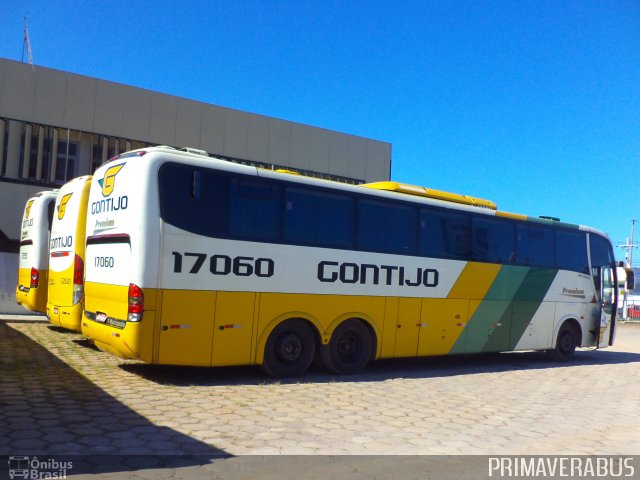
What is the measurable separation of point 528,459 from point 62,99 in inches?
721

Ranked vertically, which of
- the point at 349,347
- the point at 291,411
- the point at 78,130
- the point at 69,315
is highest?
the point at 78,130

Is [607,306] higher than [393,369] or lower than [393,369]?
higher

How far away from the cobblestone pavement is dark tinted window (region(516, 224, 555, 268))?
2858 millimetres

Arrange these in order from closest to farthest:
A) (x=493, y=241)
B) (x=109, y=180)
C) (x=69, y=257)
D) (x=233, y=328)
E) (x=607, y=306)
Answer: (x=233, y=328) → (x=109, y=180) → (x=69, y=257) → (x=493, y=241) → (x=607, y=306)

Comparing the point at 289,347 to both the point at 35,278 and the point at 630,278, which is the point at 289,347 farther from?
the point at 630,278

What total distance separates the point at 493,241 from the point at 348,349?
174 inches

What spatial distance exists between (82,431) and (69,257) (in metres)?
6.55

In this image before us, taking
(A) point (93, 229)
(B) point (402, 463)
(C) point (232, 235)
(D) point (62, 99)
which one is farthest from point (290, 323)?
(D) point (62, 99)

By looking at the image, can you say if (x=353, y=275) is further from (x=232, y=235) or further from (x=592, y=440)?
(x=592, y=440)

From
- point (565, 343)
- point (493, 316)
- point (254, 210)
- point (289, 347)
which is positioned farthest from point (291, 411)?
point (565, 343)

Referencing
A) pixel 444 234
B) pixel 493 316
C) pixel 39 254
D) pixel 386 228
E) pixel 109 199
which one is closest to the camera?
pixel 109 199

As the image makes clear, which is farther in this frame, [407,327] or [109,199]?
[407,327]

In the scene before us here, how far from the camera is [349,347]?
11.0 metres

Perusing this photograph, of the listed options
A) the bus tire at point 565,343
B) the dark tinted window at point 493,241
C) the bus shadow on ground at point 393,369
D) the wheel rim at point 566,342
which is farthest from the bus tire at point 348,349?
the wheel rim at point 566,342
